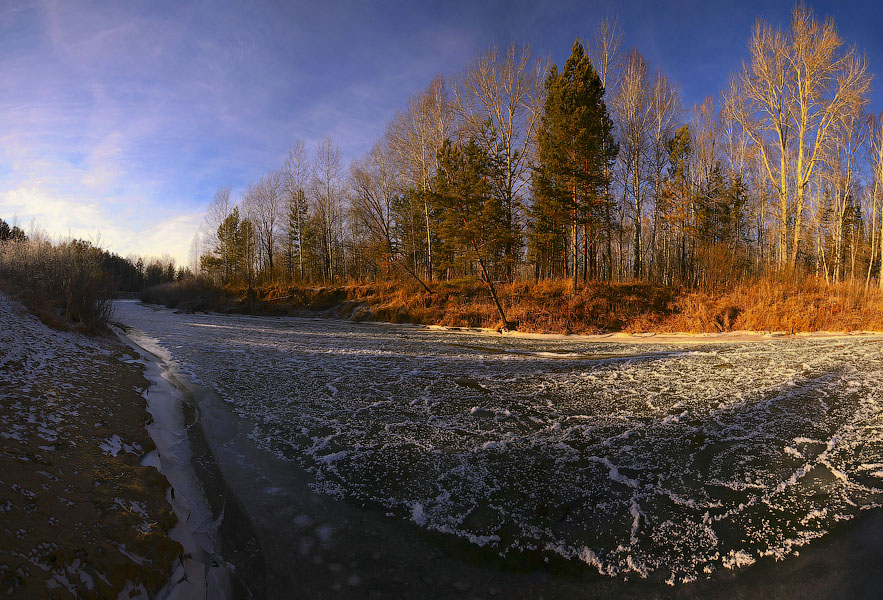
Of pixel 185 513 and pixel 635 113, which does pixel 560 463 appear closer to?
pixel 185 513

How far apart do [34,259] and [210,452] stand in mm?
15429

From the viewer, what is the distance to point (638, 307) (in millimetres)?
17156

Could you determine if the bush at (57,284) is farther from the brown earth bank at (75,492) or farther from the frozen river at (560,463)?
the brown earth bank at (75,492)

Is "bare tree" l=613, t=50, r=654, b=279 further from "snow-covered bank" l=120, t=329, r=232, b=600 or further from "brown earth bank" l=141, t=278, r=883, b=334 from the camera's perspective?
"snow-covered bank" l=120, t=329, r=232, b=600

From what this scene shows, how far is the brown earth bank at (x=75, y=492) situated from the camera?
1855 mm

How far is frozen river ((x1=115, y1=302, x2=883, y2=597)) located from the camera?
267 centimetres

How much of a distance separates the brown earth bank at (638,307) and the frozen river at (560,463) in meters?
7.60

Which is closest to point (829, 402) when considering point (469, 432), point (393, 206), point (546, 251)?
point (469, 432)

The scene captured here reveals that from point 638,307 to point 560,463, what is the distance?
15.2 meters

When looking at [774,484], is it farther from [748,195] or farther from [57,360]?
[748,195]

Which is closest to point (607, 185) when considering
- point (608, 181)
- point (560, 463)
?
point (608, 181)

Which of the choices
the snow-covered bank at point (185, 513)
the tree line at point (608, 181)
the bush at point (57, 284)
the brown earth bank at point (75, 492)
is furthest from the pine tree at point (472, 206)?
the brown earth bank at point (75, 492)

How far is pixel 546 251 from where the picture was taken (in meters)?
23.1

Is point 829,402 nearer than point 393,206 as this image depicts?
Yes
